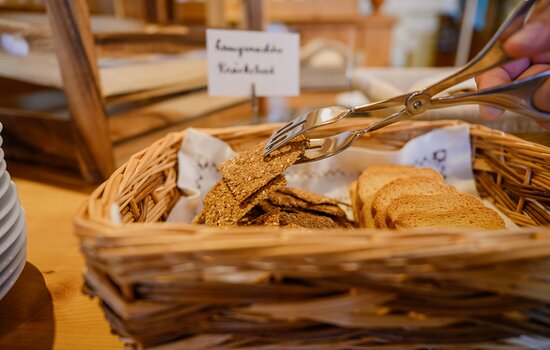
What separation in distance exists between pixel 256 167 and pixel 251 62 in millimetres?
349

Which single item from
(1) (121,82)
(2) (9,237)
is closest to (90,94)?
(1) (121,82)

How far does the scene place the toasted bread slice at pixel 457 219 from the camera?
23.1 inches

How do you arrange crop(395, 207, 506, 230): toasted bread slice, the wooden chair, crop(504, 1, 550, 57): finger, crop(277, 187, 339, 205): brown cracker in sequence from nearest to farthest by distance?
crop(504, 1, 550, 57): finger, crop(395, 207, 506, 230): toasted bread slice, crop(277, 187, 339, 205): brown cracker, the wooden chair

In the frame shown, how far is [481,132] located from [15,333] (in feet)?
2.99

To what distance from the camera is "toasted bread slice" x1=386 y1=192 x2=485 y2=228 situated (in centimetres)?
63

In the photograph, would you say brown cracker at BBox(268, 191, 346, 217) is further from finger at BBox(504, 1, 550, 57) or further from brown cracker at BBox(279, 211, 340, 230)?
finger at BBox(504, 1, 550, 57)

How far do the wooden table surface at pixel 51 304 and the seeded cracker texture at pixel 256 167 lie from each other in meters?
0.27

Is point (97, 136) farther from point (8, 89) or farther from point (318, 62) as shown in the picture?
point (318, 62)

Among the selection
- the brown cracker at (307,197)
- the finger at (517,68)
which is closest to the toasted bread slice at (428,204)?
the brown cracker at (307,197)

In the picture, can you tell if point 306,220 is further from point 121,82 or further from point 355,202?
point 121,82

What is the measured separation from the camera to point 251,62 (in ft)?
2.88

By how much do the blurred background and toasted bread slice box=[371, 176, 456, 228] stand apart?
0.21 metres

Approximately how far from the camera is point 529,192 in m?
0.68

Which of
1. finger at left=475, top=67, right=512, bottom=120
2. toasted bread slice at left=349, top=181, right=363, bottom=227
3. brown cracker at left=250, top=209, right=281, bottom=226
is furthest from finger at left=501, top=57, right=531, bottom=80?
brown cracker at left=250, top=209, right=281, bottom=226
